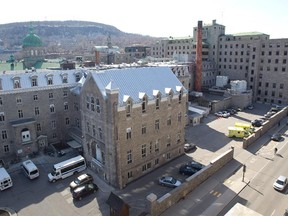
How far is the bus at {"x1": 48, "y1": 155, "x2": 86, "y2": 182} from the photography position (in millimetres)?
40062

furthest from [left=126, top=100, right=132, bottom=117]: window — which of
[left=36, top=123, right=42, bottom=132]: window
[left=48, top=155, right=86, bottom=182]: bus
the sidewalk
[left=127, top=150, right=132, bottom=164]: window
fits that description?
[left=36, top=123, right=42, bottom=132]: window

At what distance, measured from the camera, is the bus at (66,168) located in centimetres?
4006

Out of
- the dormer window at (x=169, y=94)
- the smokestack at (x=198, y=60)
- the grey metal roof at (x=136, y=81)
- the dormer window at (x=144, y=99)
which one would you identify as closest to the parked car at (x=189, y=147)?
the dormer window at (x=169, y=94)

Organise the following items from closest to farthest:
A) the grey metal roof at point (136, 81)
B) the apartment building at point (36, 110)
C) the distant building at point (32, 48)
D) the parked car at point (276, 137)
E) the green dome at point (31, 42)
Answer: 1. the grey metal roof at point (136, 81)
2. the apartment building at point (36, 110)
3. the parked car at point (276, 137)
4. the distant building at point (32, 48)
5. the green dome at point (31, 42)

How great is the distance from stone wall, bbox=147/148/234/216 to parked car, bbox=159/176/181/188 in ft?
7.47

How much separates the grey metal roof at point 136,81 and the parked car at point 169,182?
42.5ft

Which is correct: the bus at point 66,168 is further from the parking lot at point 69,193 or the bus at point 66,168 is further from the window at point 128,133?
the window at point 128,133

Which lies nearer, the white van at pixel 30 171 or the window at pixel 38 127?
the white van at pixel 30 171

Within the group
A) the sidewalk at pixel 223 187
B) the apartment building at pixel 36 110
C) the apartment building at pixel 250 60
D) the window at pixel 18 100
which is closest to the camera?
the sidewalk at pixel 223 187

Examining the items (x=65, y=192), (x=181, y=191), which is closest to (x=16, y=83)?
(x=65, y=192)

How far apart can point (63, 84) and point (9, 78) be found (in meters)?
10.4

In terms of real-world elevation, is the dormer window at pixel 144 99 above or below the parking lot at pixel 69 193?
above

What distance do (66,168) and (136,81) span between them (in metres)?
18.9

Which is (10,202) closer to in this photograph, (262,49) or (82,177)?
(82,177)
